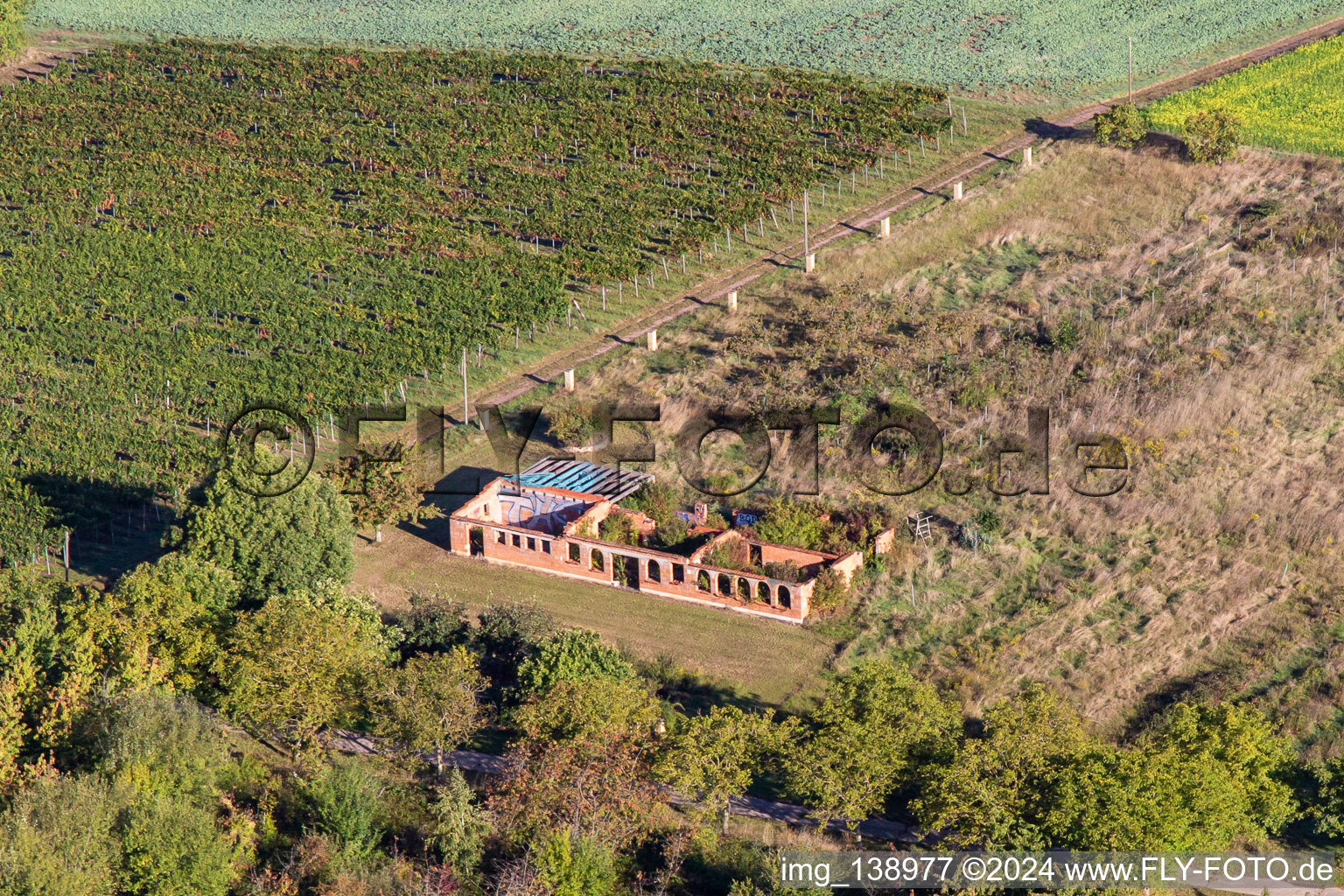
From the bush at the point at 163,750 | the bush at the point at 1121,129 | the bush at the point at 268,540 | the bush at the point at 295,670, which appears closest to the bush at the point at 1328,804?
the bush at the point at 295,670

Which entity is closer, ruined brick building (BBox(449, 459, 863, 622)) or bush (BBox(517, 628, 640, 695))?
bush (BBox(517, 628, 640, 695))

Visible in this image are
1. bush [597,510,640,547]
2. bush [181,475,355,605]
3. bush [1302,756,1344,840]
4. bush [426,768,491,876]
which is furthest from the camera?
bush [597,510,640,547]

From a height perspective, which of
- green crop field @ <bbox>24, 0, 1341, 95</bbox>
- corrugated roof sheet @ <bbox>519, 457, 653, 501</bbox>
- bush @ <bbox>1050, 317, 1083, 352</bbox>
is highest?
green crop field @ <bbox>24, 0, 1341, 95</bbox>

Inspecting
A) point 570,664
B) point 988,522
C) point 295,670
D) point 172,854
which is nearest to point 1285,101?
point 988,522

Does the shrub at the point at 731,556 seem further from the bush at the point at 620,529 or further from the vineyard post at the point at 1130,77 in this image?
the vineyard post at the point at 1130,77

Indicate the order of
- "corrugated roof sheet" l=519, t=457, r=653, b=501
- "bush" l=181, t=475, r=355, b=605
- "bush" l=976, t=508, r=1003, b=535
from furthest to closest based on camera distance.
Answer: "corrugated roof sheet" l=519, t=457, r=653, b=501 → "bush" l=976, t=508, r=1003, b=535 → "bush" l=181, t=475, r=355, b=605

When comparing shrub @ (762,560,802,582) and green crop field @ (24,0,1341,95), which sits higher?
green crop field @ (24,0,1341,95)

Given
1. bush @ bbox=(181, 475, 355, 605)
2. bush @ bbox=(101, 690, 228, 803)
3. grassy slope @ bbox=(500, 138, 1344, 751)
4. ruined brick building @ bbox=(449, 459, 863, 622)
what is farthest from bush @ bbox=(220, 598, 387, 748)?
grassy slope @ bbox=(500, 138, 1344, 751)

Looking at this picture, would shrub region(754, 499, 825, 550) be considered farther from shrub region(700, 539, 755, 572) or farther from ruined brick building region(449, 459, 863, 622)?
shrub region(700, 539, 755, 572)

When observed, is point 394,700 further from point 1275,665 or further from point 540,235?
point 540,235
